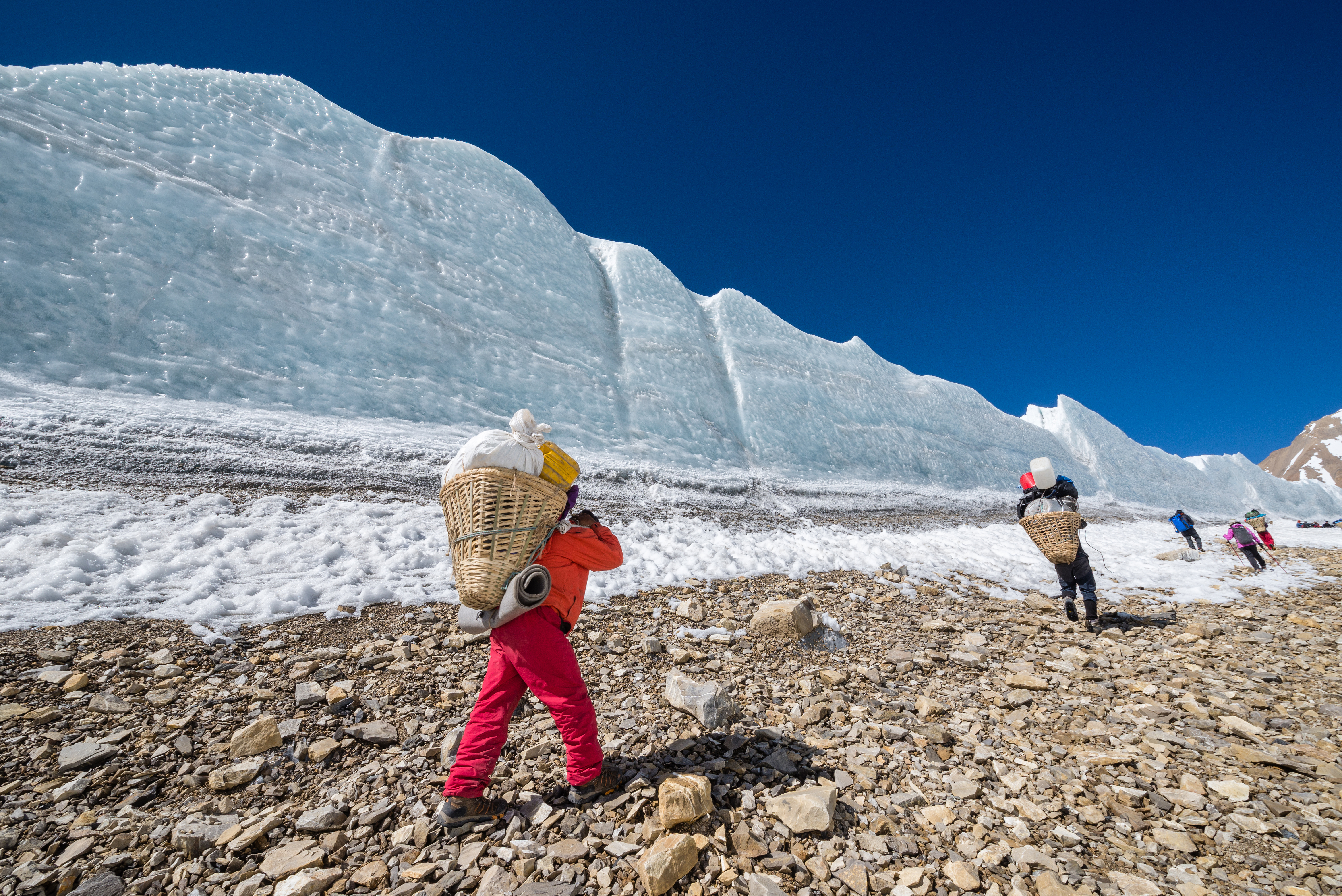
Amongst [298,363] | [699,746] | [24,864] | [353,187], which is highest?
[353,187]

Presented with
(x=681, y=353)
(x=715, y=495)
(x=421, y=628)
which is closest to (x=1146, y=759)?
(x=421, y=628)

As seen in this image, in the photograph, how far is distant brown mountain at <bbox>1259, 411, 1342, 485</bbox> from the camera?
77000 mm

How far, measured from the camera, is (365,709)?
10.1ft

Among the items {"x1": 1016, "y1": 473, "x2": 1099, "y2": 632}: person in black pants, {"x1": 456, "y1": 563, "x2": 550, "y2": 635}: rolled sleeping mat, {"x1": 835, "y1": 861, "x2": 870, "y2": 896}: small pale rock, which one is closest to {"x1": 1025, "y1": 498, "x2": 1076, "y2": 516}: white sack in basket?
{"x1": 1016, "y1": 473, "x2": 1099, "y2": 632}: person in black pants

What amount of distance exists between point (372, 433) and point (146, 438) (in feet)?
9.37

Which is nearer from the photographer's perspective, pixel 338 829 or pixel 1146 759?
pixel 338 829

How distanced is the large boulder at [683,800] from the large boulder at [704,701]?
70 centimetres

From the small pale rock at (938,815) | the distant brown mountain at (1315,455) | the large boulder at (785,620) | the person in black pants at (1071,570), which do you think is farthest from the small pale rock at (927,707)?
the distant brown mountain at (1315,455)

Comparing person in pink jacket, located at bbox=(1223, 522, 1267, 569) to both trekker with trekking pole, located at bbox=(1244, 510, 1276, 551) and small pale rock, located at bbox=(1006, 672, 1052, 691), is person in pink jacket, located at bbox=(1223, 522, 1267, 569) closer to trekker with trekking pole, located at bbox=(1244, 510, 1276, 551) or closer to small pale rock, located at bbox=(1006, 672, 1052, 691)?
trekker with trekking pole, located at bbox=(1244, 510, 1276, 551)

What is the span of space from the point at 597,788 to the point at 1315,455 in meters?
137

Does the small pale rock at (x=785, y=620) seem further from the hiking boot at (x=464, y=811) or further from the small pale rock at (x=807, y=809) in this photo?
the hiking boot at (x=464, y=811)

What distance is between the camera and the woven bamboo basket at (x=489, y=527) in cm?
220

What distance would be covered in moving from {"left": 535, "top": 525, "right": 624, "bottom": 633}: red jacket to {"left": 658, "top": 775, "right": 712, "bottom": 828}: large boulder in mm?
893

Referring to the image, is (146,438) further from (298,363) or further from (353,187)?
(353,187)
